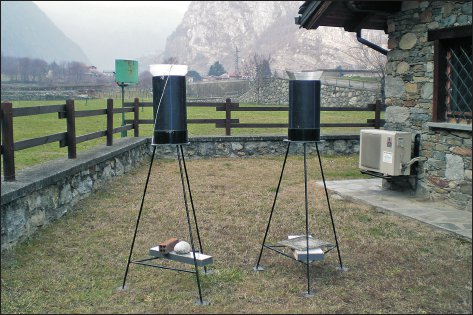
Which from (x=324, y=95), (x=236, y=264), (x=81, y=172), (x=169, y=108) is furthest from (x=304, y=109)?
(x=324, y=95)

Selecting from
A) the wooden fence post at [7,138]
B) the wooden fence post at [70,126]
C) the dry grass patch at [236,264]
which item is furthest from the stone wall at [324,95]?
the wooden fence post at [7,138]

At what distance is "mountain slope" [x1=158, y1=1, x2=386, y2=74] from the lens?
347 feet

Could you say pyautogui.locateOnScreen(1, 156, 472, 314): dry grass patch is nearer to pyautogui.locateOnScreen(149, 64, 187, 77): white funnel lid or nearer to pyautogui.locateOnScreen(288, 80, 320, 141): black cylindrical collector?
pyautogui.locateOnScreen(288, 80, 320, 141): black cylindrical collector

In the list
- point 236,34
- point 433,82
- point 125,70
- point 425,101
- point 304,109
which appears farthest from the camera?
point 236,34

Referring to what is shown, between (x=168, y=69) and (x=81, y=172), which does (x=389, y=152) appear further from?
(x=81, y=172)

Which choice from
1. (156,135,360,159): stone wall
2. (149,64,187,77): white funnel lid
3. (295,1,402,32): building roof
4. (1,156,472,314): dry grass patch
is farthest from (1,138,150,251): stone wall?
(295,1,402,32): building roof

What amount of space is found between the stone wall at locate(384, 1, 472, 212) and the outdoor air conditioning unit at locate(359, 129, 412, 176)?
238 mm

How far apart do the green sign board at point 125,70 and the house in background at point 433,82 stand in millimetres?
5751

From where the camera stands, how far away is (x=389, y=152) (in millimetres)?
6652

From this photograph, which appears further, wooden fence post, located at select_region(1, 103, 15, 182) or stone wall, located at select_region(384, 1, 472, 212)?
stone wall, located at select_region(384, 1, 472, 212)

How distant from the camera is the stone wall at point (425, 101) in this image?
5.93 m

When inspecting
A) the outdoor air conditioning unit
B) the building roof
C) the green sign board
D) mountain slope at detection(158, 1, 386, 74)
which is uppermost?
mountain slope at detection(158, 1, 386, 74)

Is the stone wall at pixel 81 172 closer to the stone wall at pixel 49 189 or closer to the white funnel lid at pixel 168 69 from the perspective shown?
the stone wall at pixel 49 189

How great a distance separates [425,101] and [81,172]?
4845 millimetres
